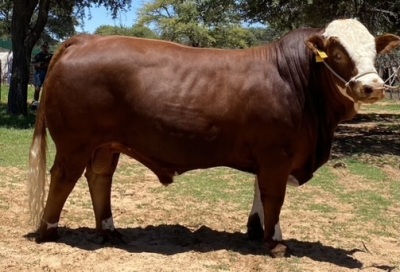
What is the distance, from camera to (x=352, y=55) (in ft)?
15.1

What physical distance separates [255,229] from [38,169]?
1958mm

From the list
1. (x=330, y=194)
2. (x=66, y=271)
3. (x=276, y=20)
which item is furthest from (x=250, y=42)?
(x=66, y=271)

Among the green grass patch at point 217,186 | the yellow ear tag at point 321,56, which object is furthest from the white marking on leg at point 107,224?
the yellow ear tag at point 321,56

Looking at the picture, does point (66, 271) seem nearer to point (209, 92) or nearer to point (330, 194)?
point (209, 92)

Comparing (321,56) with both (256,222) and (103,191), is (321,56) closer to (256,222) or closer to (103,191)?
(256,222)

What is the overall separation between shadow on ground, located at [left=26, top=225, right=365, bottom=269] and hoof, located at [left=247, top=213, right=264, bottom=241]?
6 centimetres

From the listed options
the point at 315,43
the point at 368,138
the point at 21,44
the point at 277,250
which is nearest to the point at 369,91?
the point at 315,43

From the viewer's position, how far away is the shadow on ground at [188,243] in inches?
207

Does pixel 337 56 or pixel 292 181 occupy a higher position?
pixel 337 56

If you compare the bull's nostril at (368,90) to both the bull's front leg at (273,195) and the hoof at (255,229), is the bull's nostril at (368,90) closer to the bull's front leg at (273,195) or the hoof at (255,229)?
the bull's front leg at (273,195)

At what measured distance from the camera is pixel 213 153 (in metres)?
5.01

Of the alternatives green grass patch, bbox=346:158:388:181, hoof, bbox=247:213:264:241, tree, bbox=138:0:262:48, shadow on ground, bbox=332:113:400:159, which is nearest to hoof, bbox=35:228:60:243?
hoof, bbox=247:213:264:241

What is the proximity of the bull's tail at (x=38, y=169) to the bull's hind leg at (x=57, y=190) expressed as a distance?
0.48 feet

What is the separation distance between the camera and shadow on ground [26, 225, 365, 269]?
17.2ft
